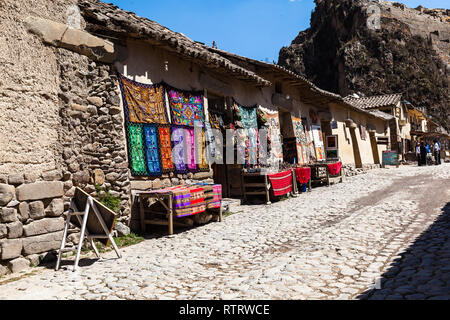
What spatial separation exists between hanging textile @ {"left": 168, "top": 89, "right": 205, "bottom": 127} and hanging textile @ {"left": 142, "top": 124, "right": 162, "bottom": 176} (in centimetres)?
78

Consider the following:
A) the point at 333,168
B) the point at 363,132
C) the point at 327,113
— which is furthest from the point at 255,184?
the point at 363,132

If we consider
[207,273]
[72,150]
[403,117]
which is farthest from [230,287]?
[403,117]

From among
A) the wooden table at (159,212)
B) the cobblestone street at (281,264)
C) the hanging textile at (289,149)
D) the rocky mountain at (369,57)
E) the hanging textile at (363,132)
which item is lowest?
the cobblestone street at (281,264)

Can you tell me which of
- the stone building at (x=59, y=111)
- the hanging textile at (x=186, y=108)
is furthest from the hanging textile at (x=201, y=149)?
the stone building at (x=59, y=111)

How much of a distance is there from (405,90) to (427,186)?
36.9 meters

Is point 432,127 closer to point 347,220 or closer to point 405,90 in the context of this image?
point 405,90

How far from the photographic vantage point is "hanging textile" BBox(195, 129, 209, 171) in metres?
8.54

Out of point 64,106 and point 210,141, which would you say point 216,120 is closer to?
point 210,141

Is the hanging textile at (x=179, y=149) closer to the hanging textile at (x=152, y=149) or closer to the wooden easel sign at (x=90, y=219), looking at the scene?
the hanging textile at (x=152, y=149)

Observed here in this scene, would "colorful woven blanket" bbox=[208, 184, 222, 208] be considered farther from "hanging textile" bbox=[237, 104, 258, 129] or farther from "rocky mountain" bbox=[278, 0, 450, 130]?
"rocky mountain" bbox=[278, 0, 450, 130]

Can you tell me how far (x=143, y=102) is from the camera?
7027 mm

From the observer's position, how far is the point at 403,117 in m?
30.7

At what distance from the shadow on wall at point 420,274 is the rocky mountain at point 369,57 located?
40832 mm

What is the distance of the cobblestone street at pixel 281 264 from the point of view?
11.1ft
